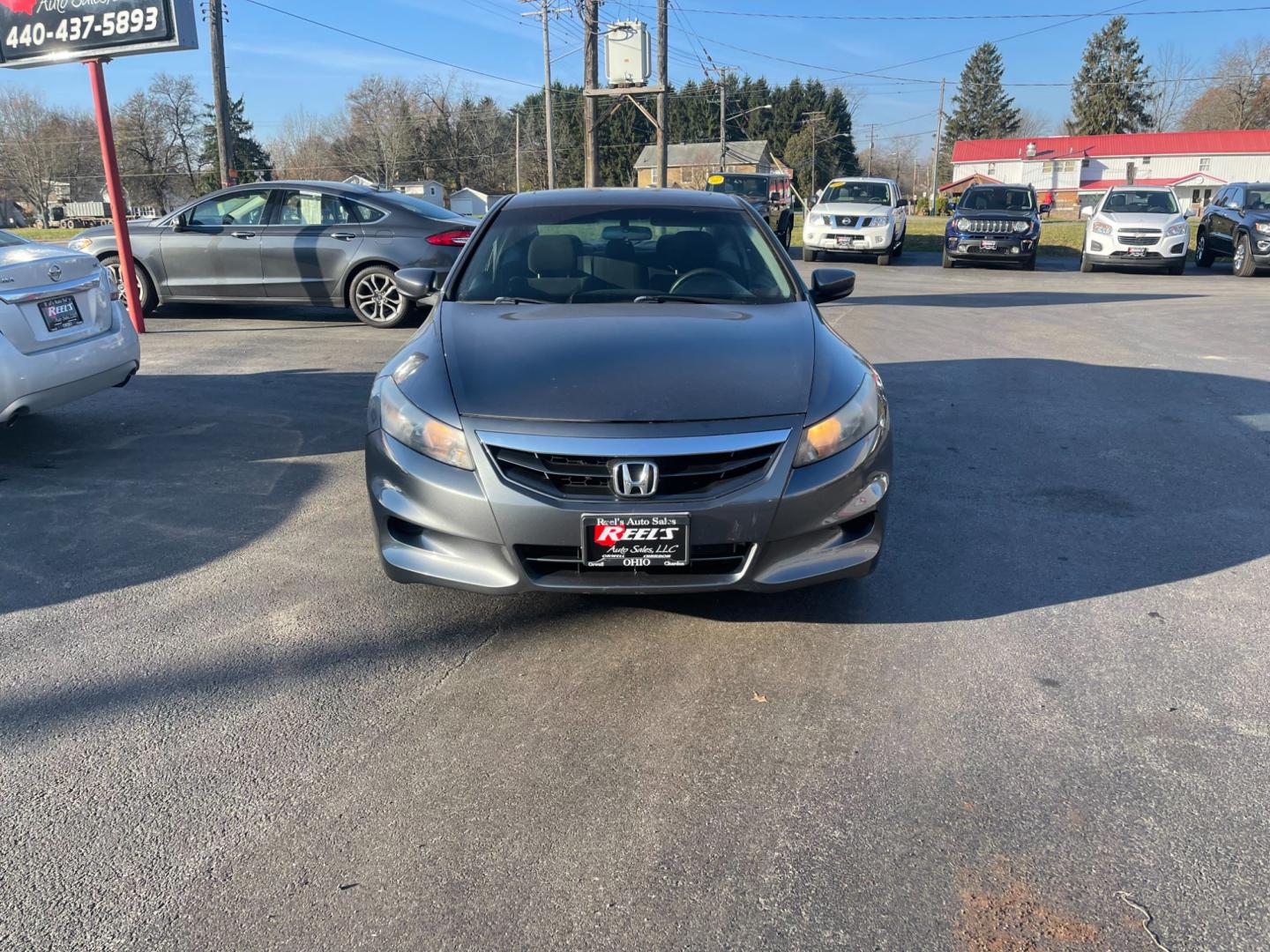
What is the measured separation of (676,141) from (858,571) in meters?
122

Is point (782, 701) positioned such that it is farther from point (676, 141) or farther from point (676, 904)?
point (676, 141)

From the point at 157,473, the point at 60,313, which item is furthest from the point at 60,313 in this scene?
the point at 157,473

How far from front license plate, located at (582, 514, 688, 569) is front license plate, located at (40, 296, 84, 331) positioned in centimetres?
402

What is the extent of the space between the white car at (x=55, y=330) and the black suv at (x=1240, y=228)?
61.9 feet

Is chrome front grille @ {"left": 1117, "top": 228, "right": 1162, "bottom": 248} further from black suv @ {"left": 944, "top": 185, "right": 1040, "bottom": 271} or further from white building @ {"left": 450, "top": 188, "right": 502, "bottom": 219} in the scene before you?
white building @ {"left": 450, "top": 188, "right": 502, "bottom": 219}

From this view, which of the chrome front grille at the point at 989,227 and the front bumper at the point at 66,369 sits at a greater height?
the chrome front grille at the point at 989,227

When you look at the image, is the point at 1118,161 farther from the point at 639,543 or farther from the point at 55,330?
the point at 639,543

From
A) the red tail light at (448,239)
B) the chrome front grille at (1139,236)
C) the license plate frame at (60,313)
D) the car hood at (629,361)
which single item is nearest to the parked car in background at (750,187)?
the chrome front grille at (1139,236)

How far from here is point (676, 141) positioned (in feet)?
387

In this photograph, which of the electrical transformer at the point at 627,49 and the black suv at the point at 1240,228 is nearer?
the black suv at the point at 1240,228

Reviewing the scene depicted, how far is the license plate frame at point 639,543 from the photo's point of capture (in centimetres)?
294

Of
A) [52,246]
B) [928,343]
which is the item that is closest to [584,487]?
[52,246]

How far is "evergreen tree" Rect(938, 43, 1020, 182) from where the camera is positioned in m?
99.9

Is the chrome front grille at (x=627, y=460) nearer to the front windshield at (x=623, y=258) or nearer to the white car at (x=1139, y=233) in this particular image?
the front windshield at (x=623, y=258)
